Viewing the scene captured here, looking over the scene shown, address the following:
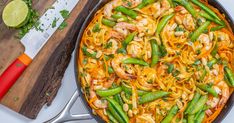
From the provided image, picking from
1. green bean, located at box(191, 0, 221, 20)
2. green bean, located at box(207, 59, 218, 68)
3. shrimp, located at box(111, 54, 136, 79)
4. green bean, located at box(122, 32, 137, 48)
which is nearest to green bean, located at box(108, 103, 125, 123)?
shrimp, located at box(111, 54, 136, 79)

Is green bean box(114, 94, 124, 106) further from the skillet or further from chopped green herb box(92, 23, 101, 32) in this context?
chopped green herb box(92, 23, 101, 32)

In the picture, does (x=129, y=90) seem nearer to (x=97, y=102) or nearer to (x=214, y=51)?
(x=97, y=102)

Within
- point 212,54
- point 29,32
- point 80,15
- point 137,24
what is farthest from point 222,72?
point 29,32

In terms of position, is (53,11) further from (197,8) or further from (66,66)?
(197,8)

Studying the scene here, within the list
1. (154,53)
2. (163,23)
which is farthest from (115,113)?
(163,23)

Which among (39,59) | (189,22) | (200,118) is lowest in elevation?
(200,118)

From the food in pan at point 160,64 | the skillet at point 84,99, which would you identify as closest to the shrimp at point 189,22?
the food in pan at point 160,64
